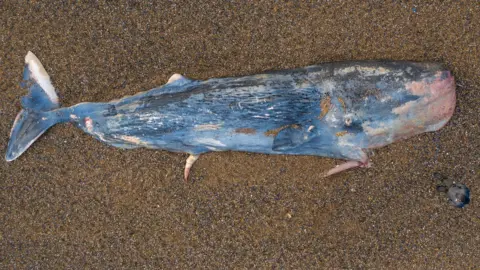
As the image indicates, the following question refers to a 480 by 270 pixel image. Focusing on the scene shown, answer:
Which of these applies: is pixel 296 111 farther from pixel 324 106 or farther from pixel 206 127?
pixel 206 127

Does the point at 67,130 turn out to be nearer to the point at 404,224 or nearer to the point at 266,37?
the point at 266,37

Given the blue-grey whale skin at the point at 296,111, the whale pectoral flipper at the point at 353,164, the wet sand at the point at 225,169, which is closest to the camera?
the blue-grey whale skin at the point at 296,111

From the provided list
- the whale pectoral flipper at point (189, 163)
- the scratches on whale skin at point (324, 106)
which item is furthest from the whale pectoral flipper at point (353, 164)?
the whale pectoral flipper at point (189, 163)

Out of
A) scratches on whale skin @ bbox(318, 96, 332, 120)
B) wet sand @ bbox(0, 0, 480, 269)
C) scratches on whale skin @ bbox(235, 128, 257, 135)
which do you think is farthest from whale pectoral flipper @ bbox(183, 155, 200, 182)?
scratches on whale skin @ bbox(318, 96, 332, 120)

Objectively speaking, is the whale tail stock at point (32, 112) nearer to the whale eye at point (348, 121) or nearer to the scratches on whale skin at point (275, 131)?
the scratches on whale skin at point (275, 131)

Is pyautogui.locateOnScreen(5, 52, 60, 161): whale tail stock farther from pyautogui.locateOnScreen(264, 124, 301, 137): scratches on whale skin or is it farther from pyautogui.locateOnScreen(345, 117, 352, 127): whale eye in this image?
pyautogui.locateOnScreen(345, 117, 352, 127): whale eye

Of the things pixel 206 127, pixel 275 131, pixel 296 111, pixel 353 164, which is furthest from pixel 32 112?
pixel 353 164
